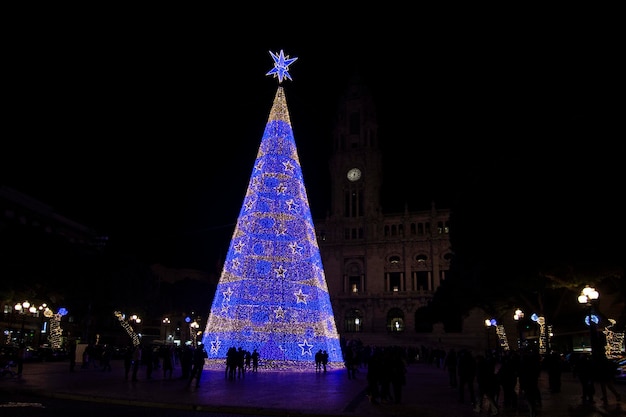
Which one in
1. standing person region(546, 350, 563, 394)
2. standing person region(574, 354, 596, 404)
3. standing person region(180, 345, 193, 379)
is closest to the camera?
standing person region(574, 354, 596, 404)

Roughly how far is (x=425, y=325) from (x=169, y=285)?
3357 centimetres

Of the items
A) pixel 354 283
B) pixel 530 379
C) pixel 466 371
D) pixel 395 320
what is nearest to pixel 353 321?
pixel 354 283

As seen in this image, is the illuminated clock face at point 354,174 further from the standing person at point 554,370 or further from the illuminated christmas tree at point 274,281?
the standing person at point 554,370

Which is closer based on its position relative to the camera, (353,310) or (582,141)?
(582,141)

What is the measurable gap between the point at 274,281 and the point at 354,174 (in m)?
55.8

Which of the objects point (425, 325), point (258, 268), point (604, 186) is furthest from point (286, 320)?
point (425, 325)

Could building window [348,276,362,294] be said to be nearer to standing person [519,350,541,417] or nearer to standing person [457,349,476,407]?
standing person [457,349,476,407]

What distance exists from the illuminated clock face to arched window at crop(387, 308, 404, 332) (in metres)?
19.2

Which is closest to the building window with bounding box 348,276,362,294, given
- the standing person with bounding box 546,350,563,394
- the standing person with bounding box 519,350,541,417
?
the standing person with bounding box 546,350,563,394

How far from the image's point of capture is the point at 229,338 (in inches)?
826

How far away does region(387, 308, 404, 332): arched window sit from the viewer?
69650 millimetres

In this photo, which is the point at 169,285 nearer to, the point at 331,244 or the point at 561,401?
the point at 331,244

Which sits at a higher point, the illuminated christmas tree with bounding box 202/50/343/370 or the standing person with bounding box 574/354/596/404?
the illuminated christmas tree with bounding box 202/50/343/370

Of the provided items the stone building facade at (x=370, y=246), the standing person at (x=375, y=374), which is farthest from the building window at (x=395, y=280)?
the standing person at (x=375, y=374)
